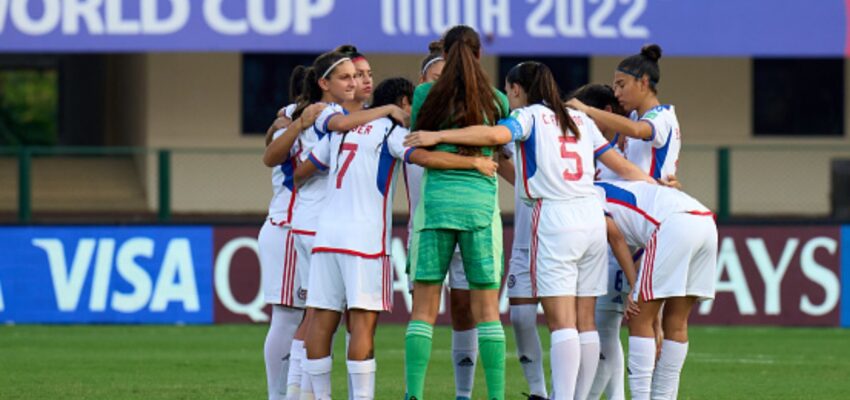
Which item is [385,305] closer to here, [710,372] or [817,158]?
[710,372]

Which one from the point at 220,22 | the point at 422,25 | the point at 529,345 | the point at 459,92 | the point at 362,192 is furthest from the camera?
the point at 422,25

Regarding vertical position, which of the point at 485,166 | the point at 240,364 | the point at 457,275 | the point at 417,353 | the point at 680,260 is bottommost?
the point at 240,364

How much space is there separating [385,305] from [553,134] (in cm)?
124

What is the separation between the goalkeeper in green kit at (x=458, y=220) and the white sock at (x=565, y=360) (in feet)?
0.93

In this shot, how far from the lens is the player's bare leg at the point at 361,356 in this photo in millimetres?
9203

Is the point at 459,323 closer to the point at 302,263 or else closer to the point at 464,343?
the point at 464,343

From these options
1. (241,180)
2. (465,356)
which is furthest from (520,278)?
(241,180)

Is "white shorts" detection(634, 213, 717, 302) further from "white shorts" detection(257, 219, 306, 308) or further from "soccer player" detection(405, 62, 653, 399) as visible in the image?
"white shorts" detection(257, 219, 306, 308)

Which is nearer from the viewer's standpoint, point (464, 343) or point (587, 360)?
point (587, 360)

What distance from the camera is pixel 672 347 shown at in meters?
9.61

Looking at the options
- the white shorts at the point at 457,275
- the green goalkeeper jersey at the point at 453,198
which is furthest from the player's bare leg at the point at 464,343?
the green goalkeeper jersey at the point at 453,198

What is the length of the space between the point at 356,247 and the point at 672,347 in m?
1.79

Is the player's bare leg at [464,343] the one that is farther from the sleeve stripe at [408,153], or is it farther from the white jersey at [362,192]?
the sleeve stripe at [408,153]

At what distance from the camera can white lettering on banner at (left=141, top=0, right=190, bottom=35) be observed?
61.0 ft
